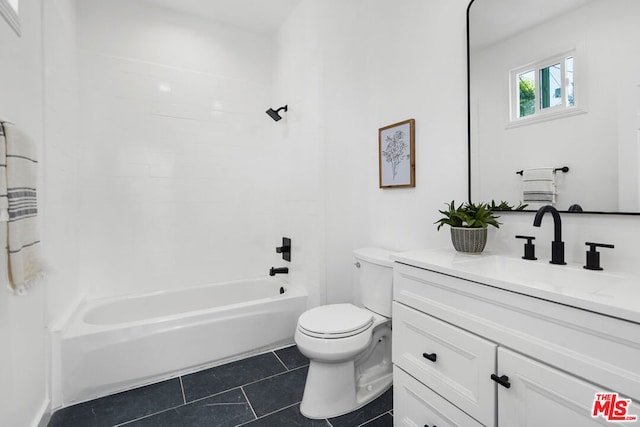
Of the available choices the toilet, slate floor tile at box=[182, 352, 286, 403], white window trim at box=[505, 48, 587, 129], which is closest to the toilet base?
the toilet

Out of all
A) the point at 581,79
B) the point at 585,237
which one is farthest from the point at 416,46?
the point at 585,237

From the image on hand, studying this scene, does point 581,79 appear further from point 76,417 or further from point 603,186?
point 76,417

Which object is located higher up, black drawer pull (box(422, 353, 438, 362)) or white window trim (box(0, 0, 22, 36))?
white window trim (box(0, 0, 22, 36))

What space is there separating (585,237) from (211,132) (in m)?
2.72

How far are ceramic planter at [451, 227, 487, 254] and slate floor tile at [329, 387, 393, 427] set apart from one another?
38.4 inches

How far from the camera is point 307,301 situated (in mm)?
2344

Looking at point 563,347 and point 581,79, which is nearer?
point 563,347

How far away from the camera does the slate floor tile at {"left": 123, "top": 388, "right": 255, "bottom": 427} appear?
4.89 ft

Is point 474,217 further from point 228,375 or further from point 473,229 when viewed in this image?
point 228,375

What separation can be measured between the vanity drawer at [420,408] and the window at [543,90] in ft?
4.15

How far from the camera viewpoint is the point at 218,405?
1627 mm

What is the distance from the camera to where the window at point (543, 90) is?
3.99 feet

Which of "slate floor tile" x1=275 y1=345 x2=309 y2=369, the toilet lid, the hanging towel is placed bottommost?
"slate floor tile" x1=275 y1=345 x2=309 y2=369

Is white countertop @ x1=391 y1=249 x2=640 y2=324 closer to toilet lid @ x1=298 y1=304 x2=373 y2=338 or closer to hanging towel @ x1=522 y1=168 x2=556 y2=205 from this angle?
hanging towel @ x1=522 y1=168 x2=556 y2=205
